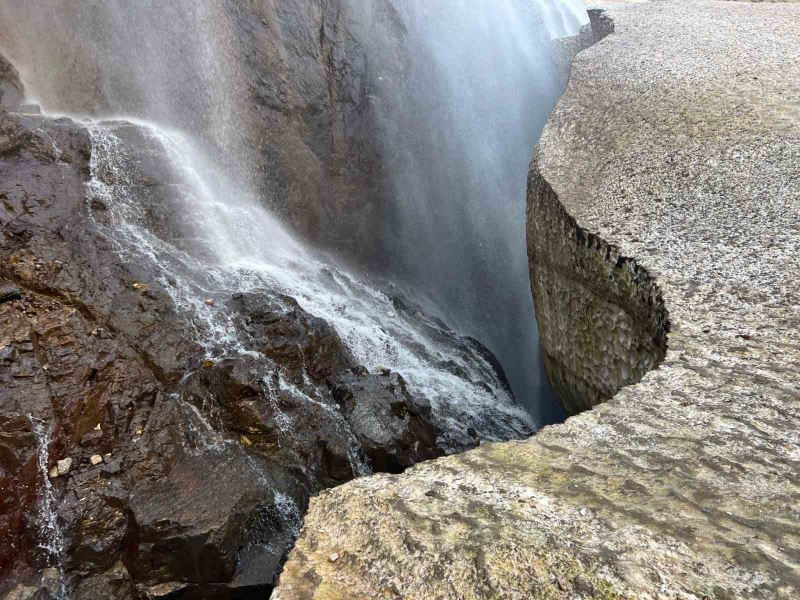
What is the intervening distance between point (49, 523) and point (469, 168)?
11.2m

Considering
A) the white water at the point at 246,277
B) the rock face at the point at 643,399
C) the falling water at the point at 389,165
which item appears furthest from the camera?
the falling water at the point at 389,165

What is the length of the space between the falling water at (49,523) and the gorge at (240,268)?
1 cm

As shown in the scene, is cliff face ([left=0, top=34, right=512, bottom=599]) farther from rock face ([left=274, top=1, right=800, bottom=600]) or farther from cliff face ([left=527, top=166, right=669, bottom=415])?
rock face ([left=274, top=1, right=800, bottom=600])

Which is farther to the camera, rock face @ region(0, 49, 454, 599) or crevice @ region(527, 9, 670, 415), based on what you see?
rock face @ region(0, 49, 454, 599)

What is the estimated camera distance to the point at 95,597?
4.34 metres

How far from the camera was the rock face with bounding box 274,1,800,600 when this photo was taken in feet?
5.97

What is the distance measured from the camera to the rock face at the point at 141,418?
178 inches

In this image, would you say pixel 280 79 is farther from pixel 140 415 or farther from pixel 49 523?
pixel 49 523

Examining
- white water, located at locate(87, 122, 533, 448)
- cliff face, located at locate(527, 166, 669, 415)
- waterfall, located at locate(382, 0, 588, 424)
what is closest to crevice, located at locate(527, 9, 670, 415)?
cliff face, located at locate(527, 166, 669, 415)

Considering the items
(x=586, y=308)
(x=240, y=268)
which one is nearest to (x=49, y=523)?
(x=240, y=268)

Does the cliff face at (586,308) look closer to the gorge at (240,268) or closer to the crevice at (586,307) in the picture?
the crevice at (586,307)

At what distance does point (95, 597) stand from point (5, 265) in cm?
318

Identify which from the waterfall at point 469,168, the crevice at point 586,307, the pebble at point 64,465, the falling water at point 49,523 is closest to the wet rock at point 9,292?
the falling water at point 49,523

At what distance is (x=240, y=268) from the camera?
798 cm
